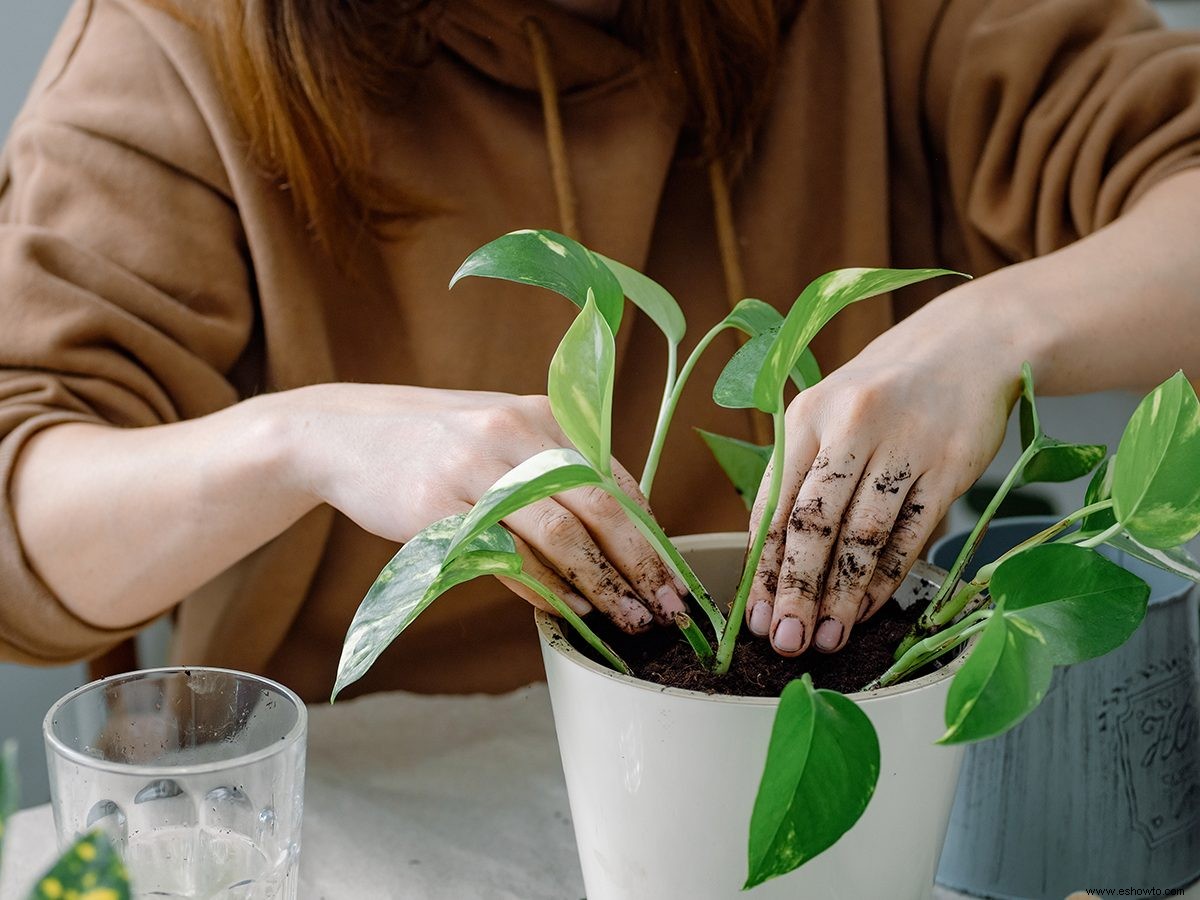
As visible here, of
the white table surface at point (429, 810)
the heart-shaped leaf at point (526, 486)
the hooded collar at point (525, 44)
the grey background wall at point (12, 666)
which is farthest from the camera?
the grey background wall at point (12, 666)

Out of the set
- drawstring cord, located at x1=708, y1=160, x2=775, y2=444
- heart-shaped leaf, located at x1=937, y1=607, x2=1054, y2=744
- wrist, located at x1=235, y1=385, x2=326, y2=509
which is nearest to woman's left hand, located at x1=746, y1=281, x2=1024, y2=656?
heart-shaped leaf, located at x1=937, y1=607, x2=1054, y2=744

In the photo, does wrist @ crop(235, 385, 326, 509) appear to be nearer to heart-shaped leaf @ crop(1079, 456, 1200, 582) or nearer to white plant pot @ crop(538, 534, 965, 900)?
white plant pot @ crop(538, 534, 965, 900)

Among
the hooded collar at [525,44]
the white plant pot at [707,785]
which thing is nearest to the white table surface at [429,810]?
the white plant pot at [707,785]

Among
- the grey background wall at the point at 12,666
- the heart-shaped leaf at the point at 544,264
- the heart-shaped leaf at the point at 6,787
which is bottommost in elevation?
the grey background wall at the point at 12,666

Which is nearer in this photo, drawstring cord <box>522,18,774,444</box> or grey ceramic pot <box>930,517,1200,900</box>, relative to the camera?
grey ceramic pot <box>930,517,1200,900</box>

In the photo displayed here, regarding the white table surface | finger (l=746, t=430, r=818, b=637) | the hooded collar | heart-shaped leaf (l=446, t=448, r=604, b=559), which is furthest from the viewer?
the hooded collar

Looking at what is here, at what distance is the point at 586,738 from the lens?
1.17 ft

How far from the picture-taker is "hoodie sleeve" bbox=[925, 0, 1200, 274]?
0.72m

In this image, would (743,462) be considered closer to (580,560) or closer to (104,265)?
(580,560)

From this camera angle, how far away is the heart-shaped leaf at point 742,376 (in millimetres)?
346

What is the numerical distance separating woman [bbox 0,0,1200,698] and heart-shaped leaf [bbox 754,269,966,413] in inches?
4.2

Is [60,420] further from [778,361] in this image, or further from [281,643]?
[778,361]

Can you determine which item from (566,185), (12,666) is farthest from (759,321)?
(12,666)

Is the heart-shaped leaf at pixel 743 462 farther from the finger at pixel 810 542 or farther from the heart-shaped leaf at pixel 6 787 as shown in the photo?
the heart-shaped leaf at pixel 6 787
